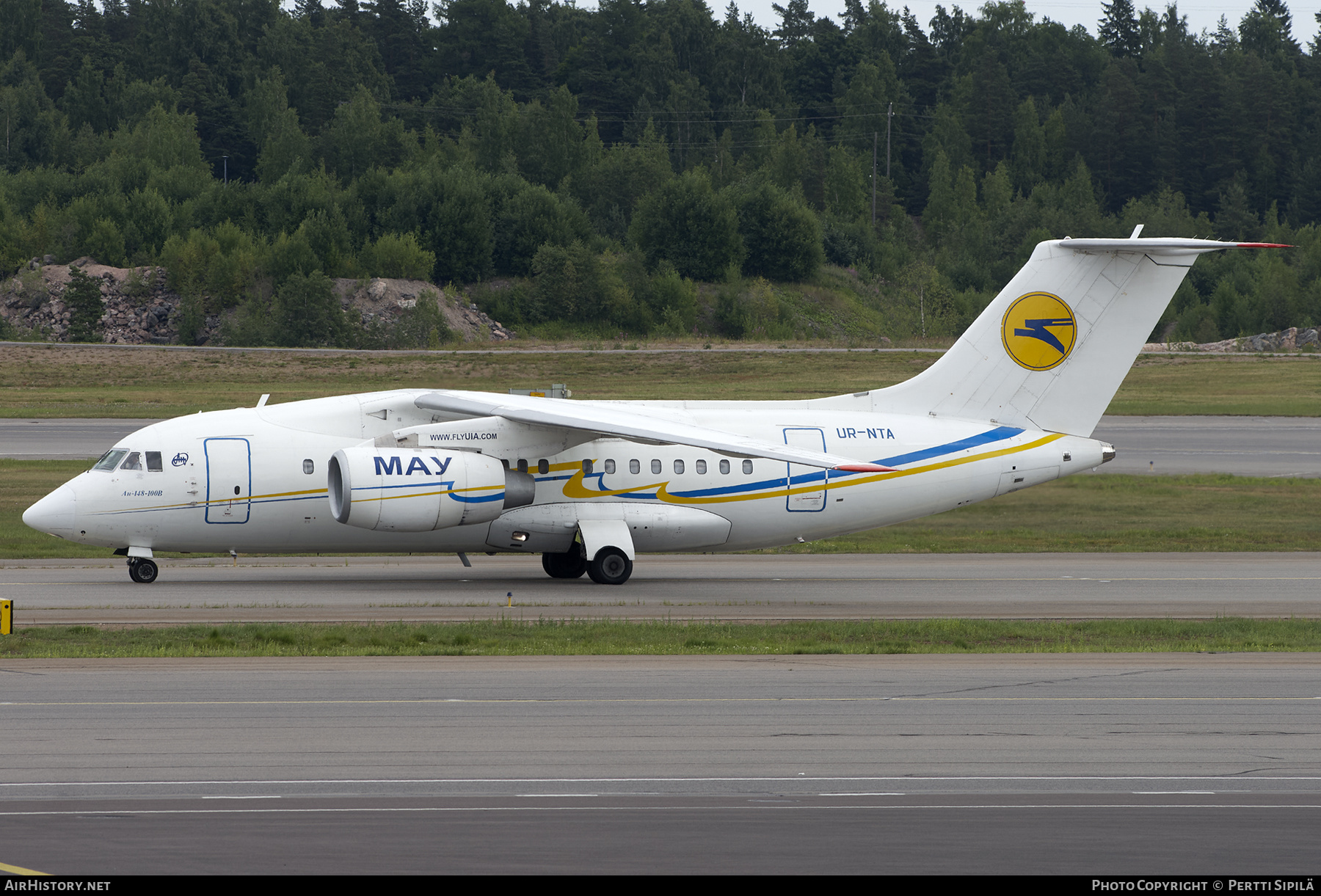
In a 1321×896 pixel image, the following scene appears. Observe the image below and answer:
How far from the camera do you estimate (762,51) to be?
155m

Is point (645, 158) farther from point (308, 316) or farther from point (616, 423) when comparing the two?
point (616, 423)

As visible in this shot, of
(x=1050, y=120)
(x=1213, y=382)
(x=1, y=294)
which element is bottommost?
(x=1213, y=382)

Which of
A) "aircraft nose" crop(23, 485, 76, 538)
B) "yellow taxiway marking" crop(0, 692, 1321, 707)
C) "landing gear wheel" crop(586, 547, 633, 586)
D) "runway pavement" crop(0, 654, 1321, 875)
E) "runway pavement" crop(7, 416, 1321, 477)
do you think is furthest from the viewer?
"runway pavement" crop(7, 416, 1321, 477)

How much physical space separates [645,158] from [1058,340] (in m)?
94.4

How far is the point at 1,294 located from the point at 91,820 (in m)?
86.4

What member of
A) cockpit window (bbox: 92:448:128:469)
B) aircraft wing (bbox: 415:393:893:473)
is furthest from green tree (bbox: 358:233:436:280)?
cockpit window (bbox: 92:448:128:469)

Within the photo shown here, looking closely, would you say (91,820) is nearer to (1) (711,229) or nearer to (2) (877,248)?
(1) (711,229)

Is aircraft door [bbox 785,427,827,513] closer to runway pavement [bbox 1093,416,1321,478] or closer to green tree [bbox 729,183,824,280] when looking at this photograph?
runway pavement [bbox 1093,416,1321,478]

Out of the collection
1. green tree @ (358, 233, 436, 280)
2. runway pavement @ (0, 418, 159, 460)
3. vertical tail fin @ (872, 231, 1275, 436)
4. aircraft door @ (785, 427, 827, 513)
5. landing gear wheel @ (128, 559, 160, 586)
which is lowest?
landing gear wheel @ (128, 559, 160, 586)

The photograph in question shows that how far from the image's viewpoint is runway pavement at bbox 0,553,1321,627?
2264cm

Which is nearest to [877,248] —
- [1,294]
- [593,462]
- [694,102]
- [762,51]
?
[694,102]

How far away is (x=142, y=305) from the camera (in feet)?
290

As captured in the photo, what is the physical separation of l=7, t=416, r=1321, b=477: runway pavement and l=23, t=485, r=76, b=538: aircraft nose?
2037 cm

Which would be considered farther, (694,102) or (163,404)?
(694,102)
